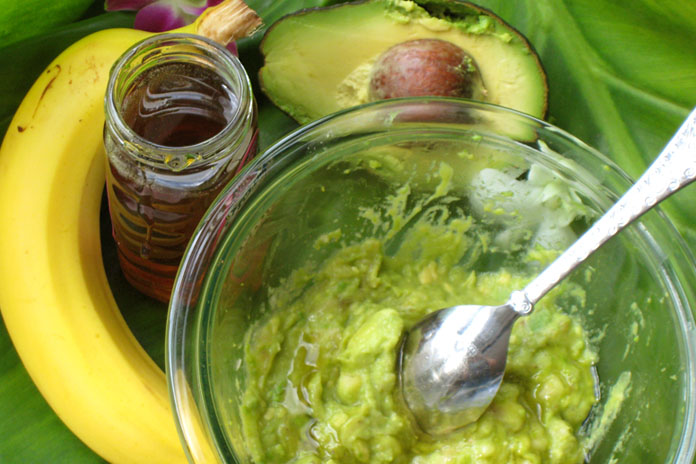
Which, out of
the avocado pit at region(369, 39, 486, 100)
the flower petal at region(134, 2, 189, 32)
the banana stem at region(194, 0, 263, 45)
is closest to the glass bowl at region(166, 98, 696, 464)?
the avocado pit at region(369, 39, 486, 100)

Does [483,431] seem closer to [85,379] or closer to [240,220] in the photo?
[240,220]

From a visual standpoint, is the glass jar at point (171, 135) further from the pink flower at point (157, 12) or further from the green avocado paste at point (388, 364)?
the pink flower at point (157, 12)

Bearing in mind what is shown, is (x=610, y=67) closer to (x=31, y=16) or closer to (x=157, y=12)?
(x=157, y=12)

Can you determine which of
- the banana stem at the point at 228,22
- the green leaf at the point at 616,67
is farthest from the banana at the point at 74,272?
the green leaf at the point at 616,67

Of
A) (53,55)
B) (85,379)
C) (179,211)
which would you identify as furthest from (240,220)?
(53,55)

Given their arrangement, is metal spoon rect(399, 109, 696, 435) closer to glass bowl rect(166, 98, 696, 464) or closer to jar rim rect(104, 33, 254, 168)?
glass bowl rect(166, 98, 696, 464)

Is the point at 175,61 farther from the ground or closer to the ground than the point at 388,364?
farther from the ground

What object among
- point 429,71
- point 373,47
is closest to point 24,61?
point 373,47
